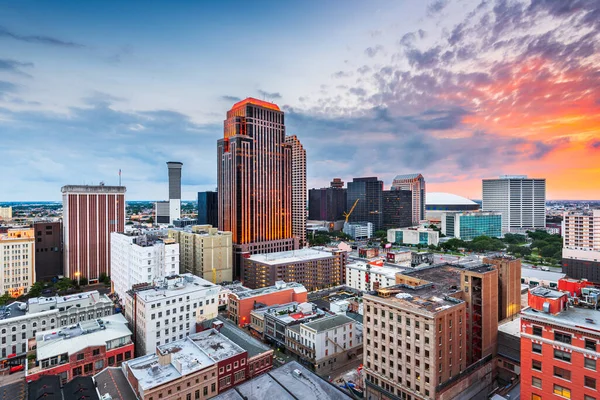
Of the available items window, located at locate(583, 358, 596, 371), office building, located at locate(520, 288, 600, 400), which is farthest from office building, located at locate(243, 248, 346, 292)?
window, located at locate(583, 358, 596, 371)

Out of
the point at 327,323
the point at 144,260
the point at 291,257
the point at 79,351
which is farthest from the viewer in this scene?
the point at 291,257

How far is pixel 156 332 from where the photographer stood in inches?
2987

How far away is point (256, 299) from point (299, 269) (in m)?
38.3

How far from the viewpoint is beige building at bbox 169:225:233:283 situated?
139 meters

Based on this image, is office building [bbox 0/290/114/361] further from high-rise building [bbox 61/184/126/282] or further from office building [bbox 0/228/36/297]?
high-rise building [bbox 61/184/126/282]

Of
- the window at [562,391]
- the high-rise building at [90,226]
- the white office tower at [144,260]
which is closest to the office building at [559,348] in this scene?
the window at [562,391]

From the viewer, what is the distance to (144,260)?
336ft

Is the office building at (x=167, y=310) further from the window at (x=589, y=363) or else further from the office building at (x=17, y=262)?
the window at (x=589, y=363)

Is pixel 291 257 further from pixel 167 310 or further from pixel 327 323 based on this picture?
pixel 167 310

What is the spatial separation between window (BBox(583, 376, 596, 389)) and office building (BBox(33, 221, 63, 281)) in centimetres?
16833

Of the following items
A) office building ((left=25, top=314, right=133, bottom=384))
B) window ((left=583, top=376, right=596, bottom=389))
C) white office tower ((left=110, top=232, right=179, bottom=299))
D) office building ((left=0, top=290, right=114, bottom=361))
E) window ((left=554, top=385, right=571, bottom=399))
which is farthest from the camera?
white office tower ((left=110, top=232, right=179, bottom=299))

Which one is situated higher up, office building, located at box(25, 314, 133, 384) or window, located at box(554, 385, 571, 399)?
window, located at box(554, 385, 571, 399)

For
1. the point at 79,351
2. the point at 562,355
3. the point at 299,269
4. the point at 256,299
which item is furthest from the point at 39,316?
the point at 562,355

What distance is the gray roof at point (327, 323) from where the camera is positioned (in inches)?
3034
